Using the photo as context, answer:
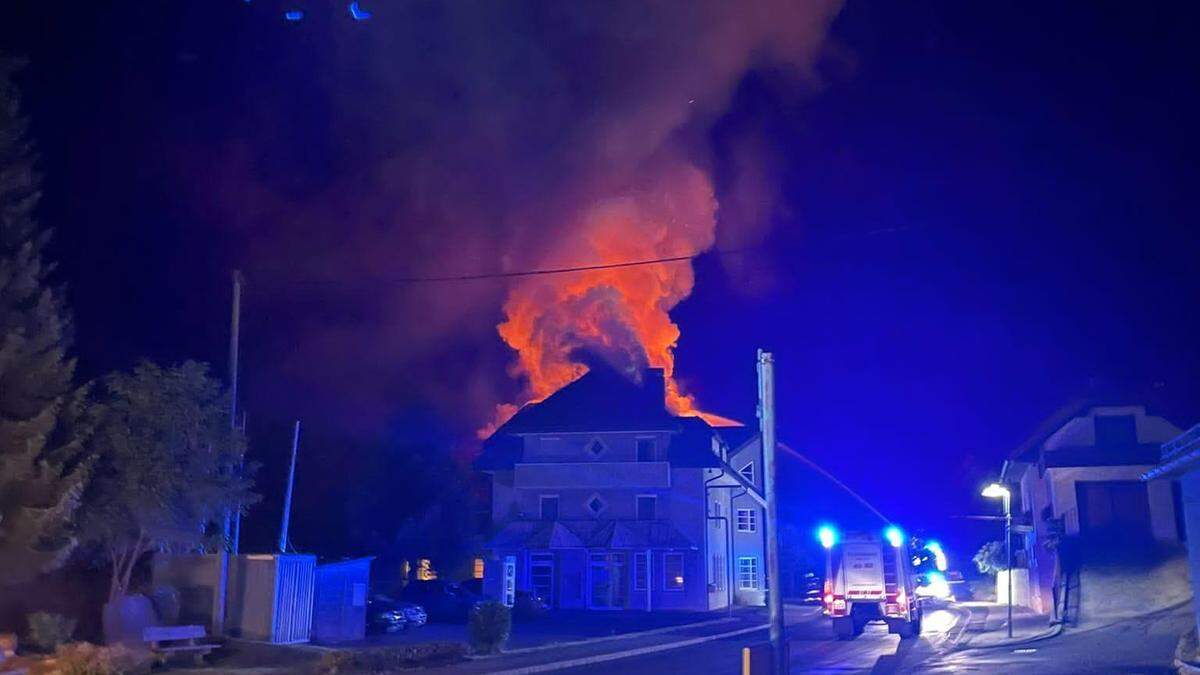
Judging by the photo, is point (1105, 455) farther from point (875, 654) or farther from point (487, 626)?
point (487, 626)

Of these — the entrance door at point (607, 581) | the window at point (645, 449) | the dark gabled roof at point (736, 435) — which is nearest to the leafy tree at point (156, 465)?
the entrance door at point (607, 581)

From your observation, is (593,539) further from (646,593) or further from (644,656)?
(644,656)

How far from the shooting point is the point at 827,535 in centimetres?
2831

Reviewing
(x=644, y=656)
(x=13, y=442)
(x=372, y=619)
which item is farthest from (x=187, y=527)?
(x=644, y=656)

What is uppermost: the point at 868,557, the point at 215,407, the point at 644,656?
the point at 215,407

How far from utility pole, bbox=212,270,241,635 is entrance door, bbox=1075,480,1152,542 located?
2829cm

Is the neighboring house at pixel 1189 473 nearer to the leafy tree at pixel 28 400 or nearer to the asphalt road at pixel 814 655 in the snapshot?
the asphalt road at pixel 814 655

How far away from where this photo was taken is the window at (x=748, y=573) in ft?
167

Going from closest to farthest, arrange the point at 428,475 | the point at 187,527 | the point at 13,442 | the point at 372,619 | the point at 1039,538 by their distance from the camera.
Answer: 1. the point at 13,442
2. the point at 187,527
3. the point at 372,619
4. the point at 1039,538
5. the point at 428,475

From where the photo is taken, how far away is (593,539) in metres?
47.1

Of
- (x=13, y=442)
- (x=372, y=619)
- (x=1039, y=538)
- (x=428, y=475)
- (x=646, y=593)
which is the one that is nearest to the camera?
(x=13, y=442)

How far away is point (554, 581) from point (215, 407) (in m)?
27.0

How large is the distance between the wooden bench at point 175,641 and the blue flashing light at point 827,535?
49.7 ft

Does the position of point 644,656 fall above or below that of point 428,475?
below
